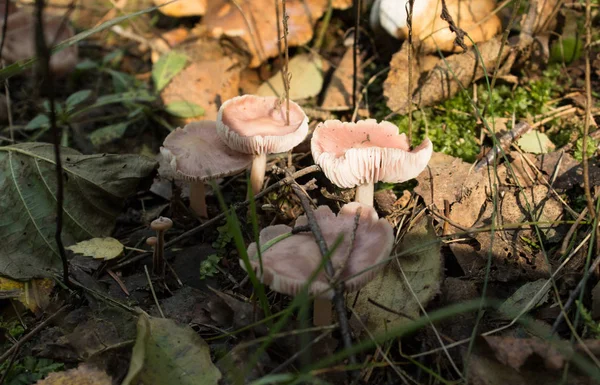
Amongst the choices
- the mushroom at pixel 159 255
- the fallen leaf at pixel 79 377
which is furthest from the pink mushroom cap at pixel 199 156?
the fallen leaf at pixel 79 377

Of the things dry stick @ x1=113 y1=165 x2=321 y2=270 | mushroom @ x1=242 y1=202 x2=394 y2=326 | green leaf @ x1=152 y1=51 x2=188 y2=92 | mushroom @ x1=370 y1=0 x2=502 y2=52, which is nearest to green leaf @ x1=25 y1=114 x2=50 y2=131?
green leaf @ x1=152 y1=51 x2=188 y2=92

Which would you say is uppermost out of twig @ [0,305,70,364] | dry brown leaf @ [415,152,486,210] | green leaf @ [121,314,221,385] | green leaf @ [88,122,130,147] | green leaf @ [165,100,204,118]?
green leaf @ [165,100,204,118]

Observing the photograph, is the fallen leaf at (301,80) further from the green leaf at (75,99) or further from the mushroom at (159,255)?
the mushroom at (159,255)

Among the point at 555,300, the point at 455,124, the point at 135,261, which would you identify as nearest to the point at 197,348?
the point at 135,261

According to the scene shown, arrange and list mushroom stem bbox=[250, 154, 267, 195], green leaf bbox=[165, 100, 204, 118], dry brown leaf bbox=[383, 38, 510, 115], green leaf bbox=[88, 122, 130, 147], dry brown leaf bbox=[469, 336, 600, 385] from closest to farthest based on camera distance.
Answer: dry brown leaf bbox=[469, 336, 600, 385], mushroom stem bbox=[250, 154, 267, 195], dry brown leaf bbox=[383, 38, 510, 115], green leaf bbox=[165, 100, 204, 118], green leaf bbox=[88, 122, 130, 147]

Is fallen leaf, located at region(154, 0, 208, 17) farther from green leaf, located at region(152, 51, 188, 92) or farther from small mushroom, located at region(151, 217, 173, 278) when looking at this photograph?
small mushroom, located at region(151, 217, 173, 278)

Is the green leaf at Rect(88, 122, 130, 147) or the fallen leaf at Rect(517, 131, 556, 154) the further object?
the green leaf at Rect(88, 122, 130, 147)
